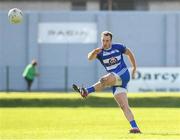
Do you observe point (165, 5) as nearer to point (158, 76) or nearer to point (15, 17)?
point (158, 76)

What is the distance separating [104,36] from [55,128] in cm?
373

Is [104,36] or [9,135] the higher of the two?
[104,36]

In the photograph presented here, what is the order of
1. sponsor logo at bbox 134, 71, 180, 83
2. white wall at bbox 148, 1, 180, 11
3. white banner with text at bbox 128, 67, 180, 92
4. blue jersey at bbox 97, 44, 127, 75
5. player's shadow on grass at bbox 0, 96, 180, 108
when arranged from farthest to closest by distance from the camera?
white wall at bbox 148, 1, 180, 11
sponsor logo at bbox 134, 71, 180, 83
white banner with text at bbox 128, 67, 180, 92
player's shadow on grass at bbox 0, 96, 180, 108
blue jersey at bbox 97, 44, 127, 75

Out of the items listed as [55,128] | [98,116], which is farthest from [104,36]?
[98,116]

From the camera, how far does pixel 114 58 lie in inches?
642

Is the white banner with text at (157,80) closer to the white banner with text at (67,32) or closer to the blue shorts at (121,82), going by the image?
the white banner with text at (67,32)

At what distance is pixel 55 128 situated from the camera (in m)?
18.9

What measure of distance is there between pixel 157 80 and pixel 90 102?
1202cm

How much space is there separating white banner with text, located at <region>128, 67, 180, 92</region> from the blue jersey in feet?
82.0

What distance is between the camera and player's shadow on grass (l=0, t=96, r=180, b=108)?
30.8 m

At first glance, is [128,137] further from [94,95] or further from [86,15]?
[86,15]

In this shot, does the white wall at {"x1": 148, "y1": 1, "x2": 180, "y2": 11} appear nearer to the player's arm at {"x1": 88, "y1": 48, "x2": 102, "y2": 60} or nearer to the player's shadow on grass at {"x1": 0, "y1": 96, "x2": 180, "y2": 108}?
the player's shadow on grass at {"x1": 0, "y1": 96, "x2": 180, "y2": 108}

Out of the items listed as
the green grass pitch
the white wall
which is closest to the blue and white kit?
the green grass pitch

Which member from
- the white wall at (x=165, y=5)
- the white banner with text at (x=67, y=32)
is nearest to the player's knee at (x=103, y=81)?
the white banner with text at (x=67, y=32)
